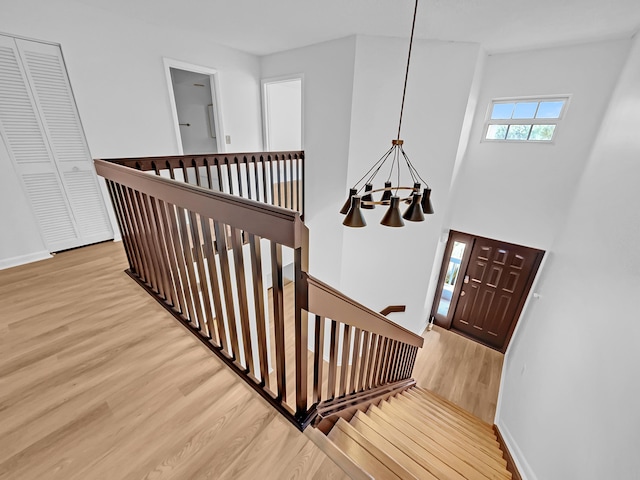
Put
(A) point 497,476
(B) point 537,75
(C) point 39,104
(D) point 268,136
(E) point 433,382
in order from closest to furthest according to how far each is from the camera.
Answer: (A) point 497,476 < (C) point 39,104 < (B) point 537,75 < (E) point 433,382 < (D) point 268,136

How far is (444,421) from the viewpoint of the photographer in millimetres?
2629

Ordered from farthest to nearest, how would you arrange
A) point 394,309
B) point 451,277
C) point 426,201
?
point 451,277 < point 394,309 < point 426,201

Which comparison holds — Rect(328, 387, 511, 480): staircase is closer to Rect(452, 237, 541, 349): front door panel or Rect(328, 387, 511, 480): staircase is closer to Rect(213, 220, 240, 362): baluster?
Rect(213, 220, 240, 362): baluster

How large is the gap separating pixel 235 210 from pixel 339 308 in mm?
632

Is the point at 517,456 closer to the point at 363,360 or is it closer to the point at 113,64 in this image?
the point at 363,360

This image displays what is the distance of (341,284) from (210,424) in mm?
3240

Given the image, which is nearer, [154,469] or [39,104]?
[154,469]

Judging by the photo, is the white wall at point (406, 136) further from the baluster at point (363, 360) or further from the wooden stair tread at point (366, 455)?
the wooden stair tread at point (366, 455)

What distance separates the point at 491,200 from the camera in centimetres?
387

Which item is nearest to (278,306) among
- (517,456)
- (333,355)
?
(333,355)

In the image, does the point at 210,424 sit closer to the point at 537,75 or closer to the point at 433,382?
the point at 433,382

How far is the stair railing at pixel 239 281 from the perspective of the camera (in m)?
0.95

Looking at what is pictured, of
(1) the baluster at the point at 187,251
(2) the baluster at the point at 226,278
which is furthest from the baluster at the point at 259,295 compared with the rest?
(1) the baluster at the point at 187,251

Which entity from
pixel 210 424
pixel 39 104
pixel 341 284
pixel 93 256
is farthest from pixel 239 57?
pixel 210 424
